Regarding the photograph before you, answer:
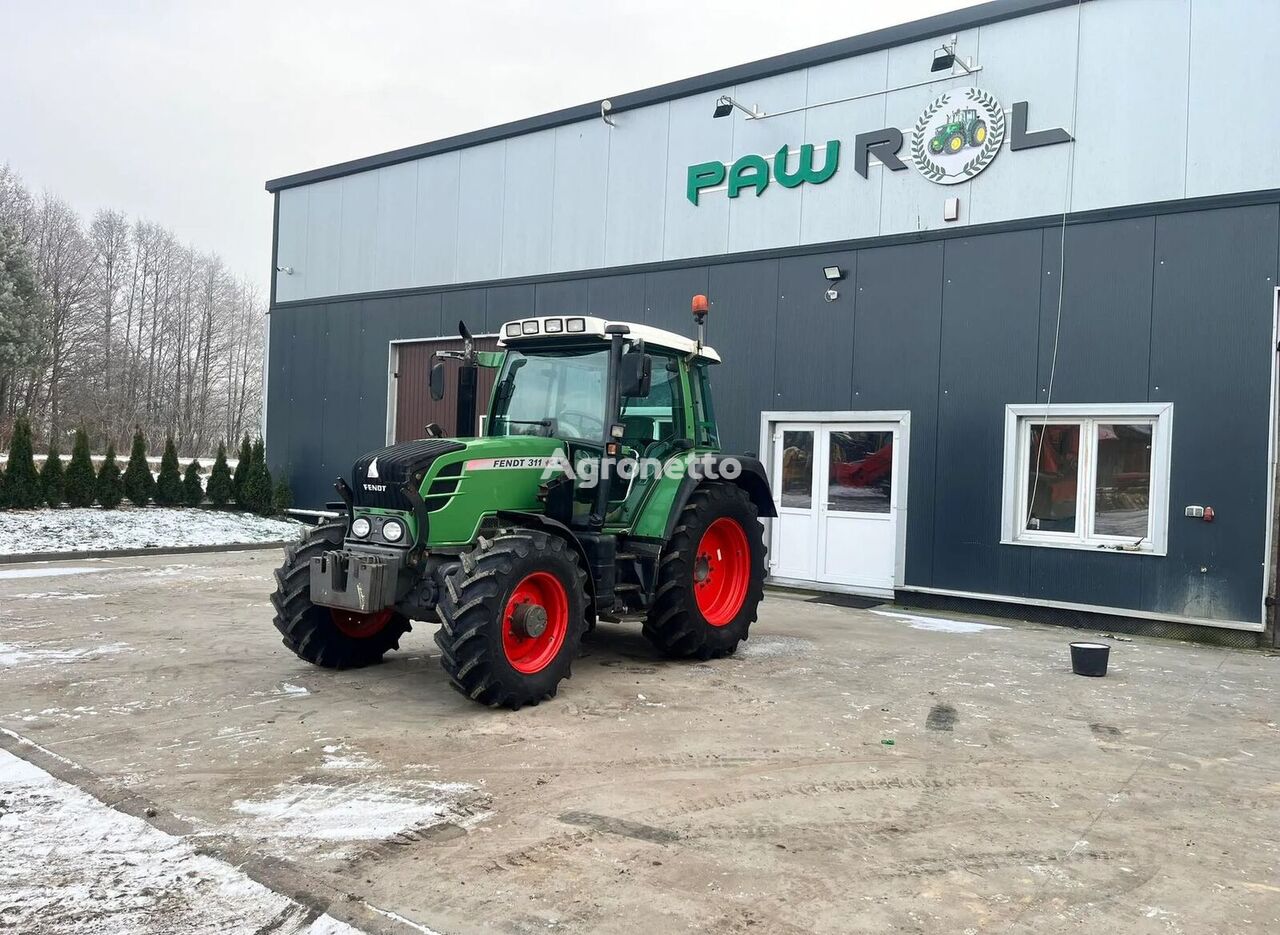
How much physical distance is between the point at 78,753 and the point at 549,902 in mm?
2817

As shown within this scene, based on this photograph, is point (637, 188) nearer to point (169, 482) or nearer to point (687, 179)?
point (687, 179)

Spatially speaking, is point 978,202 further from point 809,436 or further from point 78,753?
point 78,753

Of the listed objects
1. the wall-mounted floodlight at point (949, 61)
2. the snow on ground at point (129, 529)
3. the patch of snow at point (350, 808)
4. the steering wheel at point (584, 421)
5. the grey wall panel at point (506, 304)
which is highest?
the wall-mounted floodlight at point (949, 61)

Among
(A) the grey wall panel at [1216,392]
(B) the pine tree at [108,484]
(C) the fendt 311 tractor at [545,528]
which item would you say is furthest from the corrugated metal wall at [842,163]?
(B) the pine tree at [108,484]

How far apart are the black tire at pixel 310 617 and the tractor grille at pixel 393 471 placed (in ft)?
1.27

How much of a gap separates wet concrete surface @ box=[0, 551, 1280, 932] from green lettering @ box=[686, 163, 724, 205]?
691 cm

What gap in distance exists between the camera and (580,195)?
13.7 meters

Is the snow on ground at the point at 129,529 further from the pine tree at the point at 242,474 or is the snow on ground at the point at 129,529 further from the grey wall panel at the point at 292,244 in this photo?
the grey wall panel at the point at 292,244

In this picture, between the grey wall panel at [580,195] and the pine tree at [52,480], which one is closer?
the grey wall panel at [580,195]

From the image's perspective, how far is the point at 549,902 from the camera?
10.8 ft

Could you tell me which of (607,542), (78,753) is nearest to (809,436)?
(607,542)

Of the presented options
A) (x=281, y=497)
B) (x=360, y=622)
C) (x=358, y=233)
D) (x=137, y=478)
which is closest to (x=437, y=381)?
(x=360, y=622)

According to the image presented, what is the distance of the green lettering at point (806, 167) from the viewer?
1138cm

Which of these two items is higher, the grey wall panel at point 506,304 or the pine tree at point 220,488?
the grey wall panel at point 506,304
